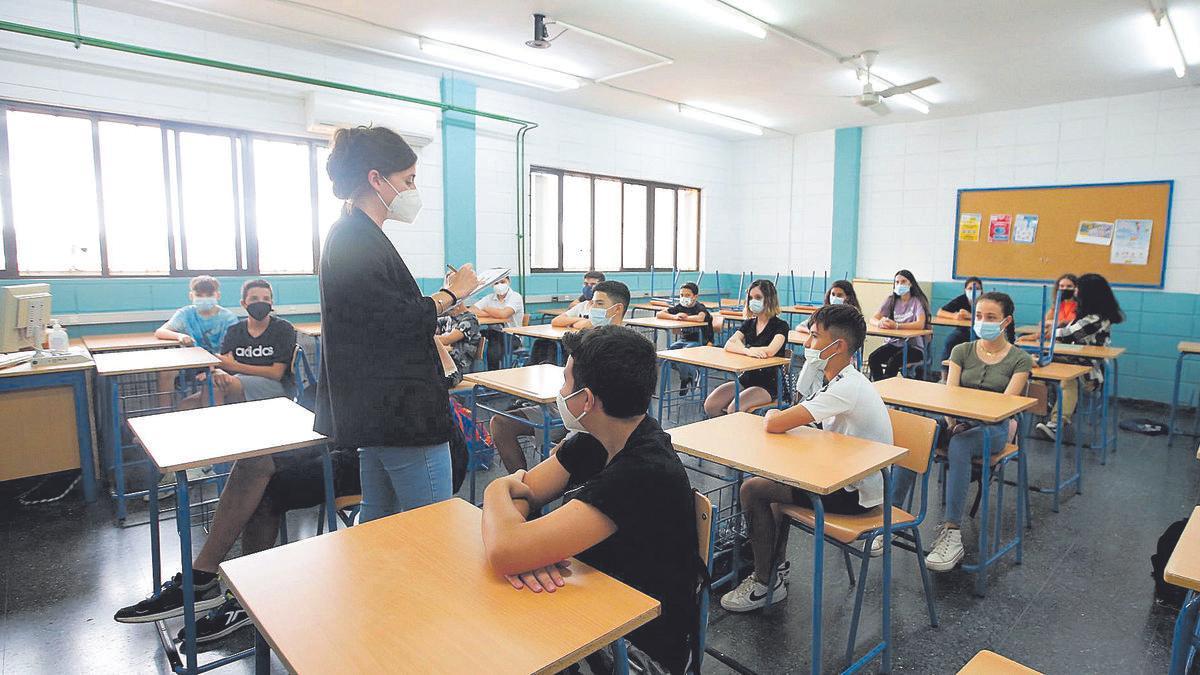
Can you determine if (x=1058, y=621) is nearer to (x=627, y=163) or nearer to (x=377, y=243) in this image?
(x=377, y=243)

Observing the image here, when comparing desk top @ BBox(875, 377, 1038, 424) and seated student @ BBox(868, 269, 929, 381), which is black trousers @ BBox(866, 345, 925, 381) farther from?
desk top @ BBox(875, 377, 1038, 424)

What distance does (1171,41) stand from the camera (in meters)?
4.57

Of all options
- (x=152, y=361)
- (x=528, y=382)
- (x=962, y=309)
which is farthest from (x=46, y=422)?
(x=962, y=309)

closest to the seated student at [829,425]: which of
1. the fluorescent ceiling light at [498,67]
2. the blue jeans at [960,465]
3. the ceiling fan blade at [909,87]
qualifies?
the blue jeans at [960,465]

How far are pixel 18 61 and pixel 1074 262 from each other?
8694 millimetres

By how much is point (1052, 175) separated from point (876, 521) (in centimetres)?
610

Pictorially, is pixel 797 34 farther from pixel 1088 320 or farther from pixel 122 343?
pixel 122 343

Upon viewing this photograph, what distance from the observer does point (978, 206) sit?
7.00m

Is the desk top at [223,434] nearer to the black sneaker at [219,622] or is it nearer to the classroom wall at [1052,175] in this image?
the black sneaker at [219,622]

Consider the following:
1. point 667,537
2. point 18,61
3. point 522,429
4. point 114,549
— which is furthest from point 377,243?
point 18,61

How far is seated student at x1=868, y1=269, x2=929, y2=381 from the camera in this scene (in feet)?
18.7

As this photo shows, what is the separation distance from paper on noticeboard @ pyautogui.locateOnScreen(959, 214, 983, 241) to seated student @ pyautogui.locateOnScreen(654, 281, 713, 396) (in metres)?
3.30

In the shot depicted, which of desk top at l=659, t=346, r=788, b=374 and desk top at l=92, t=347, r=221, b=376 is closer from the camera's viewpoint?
desk top at l=92, t=347, r=221, b=376

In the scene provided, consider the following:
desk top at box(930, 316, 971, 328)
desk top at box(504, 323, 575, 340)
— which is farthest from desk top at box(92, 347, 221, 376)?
desk top at box(930, 316, 971, 328)
